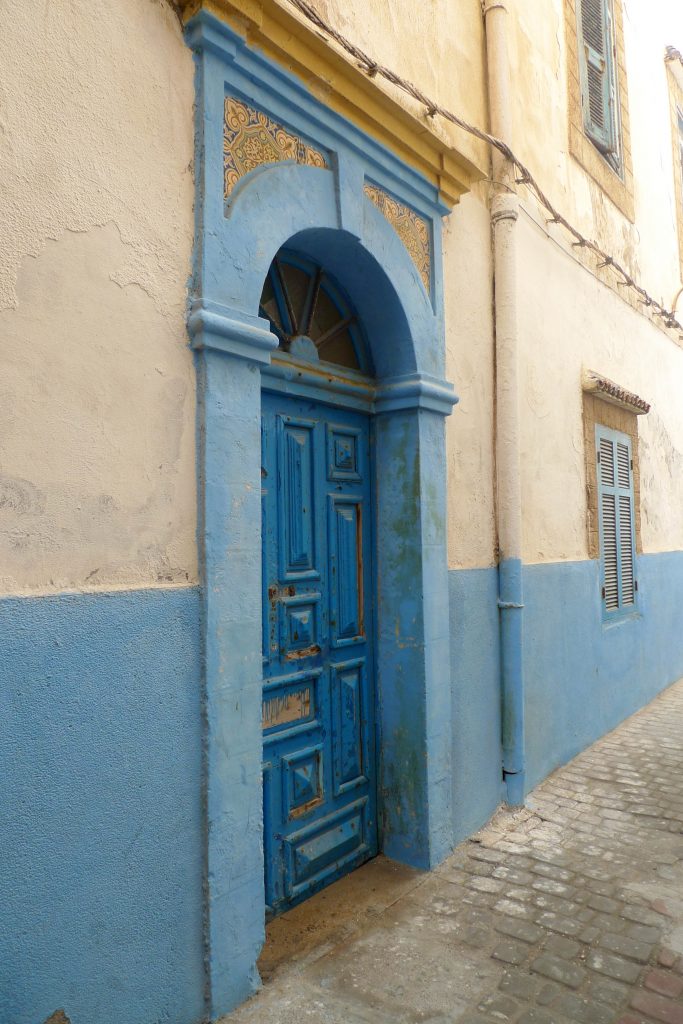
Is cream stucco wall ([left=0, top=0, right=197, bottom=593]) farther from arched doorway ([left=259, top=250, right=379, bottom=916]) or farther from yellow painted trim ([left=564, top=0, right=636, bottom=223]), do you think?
yellow painted trim ([left=564, top=0, right=636, bottom=223])

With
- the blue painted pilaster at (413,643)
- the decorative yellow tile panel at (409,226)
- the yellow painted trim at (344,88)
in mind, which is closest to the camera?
the yellow painted trim at (344,88)

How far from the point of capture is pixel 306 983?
267 centimetres

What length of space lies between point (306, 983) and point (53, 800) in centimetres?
132

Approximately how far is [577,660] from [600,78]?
523cm

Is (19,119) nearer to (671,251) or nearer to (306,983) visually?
(306,983)

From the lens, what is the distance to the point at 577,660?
214 inches

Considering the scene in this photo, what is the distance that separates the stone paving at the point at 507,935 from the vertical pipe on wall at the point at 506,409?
56 cm

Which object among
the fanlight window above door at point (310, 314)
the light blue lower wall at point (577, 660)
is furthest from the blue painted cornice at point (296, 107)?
the light blue lower wall at point (577, 660)

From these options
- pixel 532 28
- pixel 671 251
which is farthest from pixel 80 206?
pixel 671 251

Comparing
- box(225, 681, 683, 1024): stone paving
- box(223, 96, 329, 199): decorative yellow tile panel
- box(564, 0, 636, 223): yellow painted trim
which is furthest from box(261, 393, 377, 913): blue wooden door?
box(564, 0, 636, 223): yellow painted trim

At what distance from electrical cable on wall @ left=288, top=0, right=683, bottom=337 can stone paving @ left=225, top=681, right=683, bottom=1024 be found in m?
3.71

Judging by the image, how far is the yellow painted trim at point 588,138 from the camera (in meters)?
5.94

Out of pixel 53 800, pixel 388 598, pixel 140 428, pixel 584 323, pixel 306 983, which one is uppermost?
pixel 584 323

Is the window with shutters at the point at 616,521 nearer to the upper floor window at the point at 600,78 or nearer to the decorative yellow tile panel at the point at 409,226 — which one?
the upper floor window at the point at 600,78
